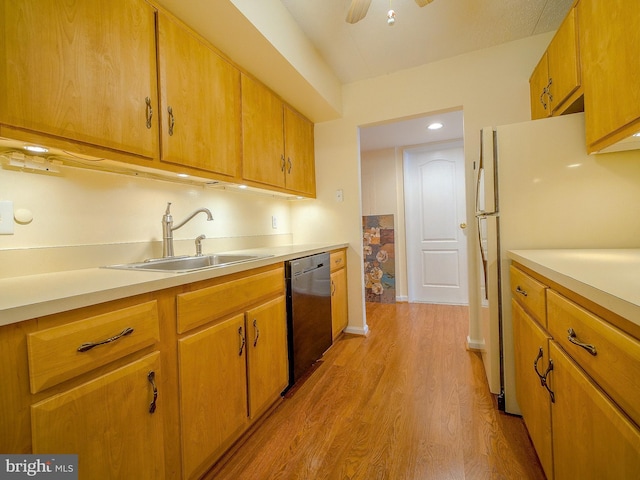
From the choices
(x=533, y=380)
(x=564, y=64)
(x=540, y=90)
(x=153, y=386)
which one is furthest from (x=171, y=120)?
(x=540, y=90)

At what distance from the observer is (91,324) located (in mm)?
734

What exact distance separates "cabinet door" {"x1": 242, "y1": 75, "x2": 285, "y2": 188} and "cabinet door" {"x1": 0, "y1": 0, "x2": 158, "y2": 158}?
65cm

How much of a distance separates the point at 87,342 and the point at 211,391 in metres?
0.54

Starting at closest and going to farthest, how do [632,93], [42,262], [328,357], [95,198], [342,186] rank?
[632,93] → [42,262] → [95,198] → [328,357] → [342,186]

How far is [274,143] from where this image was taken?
2150 mm

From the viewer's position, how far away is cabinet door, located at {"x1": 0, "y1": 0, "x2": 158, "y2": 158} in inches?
34.0

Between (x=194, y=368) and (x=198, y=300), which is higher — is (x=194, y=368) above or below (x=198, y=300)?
below

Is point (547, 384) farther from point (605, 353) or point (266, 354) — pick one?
point (266, 354)

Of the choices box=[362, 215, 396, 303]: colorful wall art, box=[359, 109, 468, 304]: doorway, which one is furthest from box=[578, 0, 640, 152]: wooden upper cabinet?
box=[362, 215, 396, 303]: colorful wall art

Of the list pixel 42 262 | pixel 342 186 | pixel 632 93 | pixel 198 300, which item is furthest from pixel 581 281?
pixel 342 186

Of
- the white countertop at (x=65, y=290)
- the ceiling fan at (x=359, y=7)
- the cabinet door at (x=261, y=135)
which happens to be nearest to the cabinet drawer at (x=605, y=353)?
the white countertop at (x=65, y=290)

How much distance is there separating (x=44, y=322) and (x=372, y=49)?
2.47 meters

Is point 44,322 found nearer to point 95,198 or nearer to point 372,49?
point 95,198

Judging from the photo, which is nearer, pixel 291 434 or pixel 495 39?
pixel 291 434
